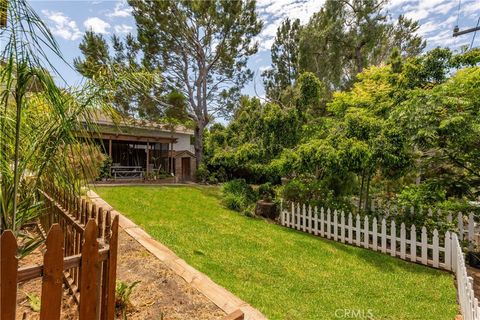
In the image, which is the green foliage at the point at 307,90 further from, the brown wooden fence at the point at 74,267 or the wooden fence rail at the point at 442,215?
the brown wooden fence at the point at 74,267

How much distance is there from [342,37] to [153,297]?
17747mm

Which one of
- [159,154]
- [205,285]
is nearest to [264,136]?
[205,285]

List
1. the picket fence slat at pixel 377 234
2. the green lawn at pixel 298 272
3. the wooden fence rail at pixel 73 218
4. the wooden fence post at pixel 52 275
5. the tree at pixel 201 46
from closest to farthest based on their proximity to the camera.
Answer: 1. the wooden fence post at pixel 52 275
2. the wooden fence rail at pixel 73 218
3. the green lawn at pixel 298 272
4. the picket fence slat at pixel 377 234
5. the tree at pixel 201 46

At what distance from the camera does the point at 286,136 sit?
28.3ft

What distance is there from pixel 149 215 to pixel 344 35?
52.3ft

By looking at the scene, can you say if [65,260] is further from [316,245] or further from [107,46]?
[107,46]

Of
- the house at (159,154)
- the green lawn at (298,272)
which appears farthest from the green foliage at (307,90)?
the house at (159,154)

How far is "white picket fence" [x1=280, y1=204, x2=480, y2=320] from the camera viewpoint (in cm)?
459

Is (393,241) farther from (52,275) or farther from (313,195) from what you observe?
(52,275)

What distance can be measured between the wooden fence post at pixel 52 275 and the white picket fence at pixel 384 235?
4781 mm

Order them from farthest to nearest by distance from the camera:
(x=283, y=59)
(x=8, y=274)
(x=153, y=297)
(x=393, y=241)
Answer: (x=283, y=59), (x=393, y=241), (x=153, y=297), (x=8, y=274)

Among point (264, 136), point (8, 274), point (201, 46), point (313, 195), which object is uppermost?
point (201, 46)

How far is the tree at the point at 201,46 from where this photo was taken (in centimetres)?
1353
